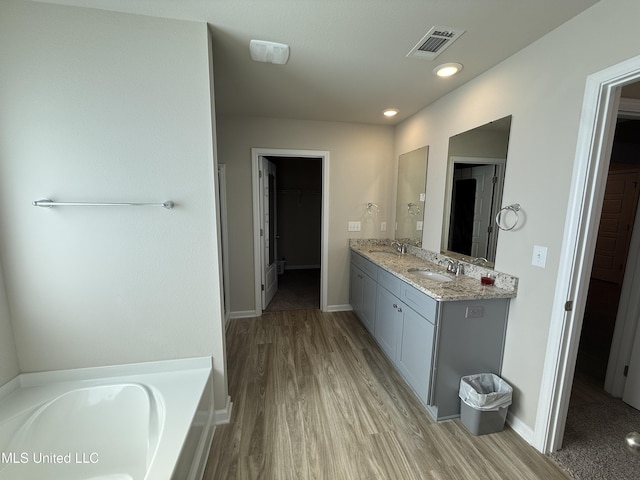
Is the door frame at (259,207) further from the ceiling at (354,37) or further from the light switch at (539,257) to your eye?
the light switch at (539,257)

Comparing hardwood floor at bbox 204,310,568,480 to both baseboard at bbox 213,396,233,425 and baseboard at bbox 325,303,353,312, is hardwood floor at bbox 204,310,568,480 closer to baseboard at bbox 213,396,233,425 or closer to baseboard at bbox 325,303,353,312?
baseboard at bbox 213,396,233,425

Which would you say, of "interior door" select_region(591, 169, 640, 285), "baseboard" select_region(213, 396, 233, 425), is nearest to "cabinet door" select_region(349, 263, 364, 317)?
"baseboard" select_region(213, 396, 233, 425)

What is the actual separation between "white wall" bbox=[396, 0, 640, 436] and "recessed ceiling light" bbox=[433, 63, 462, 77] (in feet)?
0.83

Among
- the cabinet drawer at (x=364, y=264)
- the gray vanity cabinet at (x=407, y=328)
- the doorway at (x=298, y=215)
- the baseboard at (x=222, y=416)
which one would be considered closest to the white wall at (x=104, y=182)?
the baseboard at (x=222, y=416)

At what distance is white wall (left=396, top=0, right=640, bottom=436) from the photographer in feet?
4.42

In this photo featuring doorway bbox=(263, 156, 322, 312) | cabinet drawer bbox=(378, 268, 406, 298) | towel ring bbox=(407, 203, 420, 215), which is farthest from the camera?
doorway bbox=(263, 156, 322, 312)

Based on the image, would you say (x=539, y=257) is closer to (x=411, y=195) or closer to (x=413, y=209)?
(x=413, y=209)

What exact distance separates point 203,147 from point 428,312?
1.82m

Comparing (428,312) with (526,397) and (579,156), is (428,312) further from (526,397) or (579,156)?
(579,156)

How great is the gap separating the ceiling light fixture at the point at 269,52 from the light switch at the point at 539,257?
2.07m

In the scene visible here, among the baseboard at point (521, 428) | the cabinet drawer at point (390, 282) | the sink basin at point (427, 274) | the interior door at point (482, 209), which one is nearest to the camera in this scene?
the baseboard at point (521, 428)

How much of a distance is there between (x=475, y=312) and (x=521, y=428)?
2.61 feet

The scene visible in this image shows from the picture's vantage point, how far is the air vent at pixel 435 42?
1.55m

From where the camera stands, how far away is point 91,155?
1.50 metres
